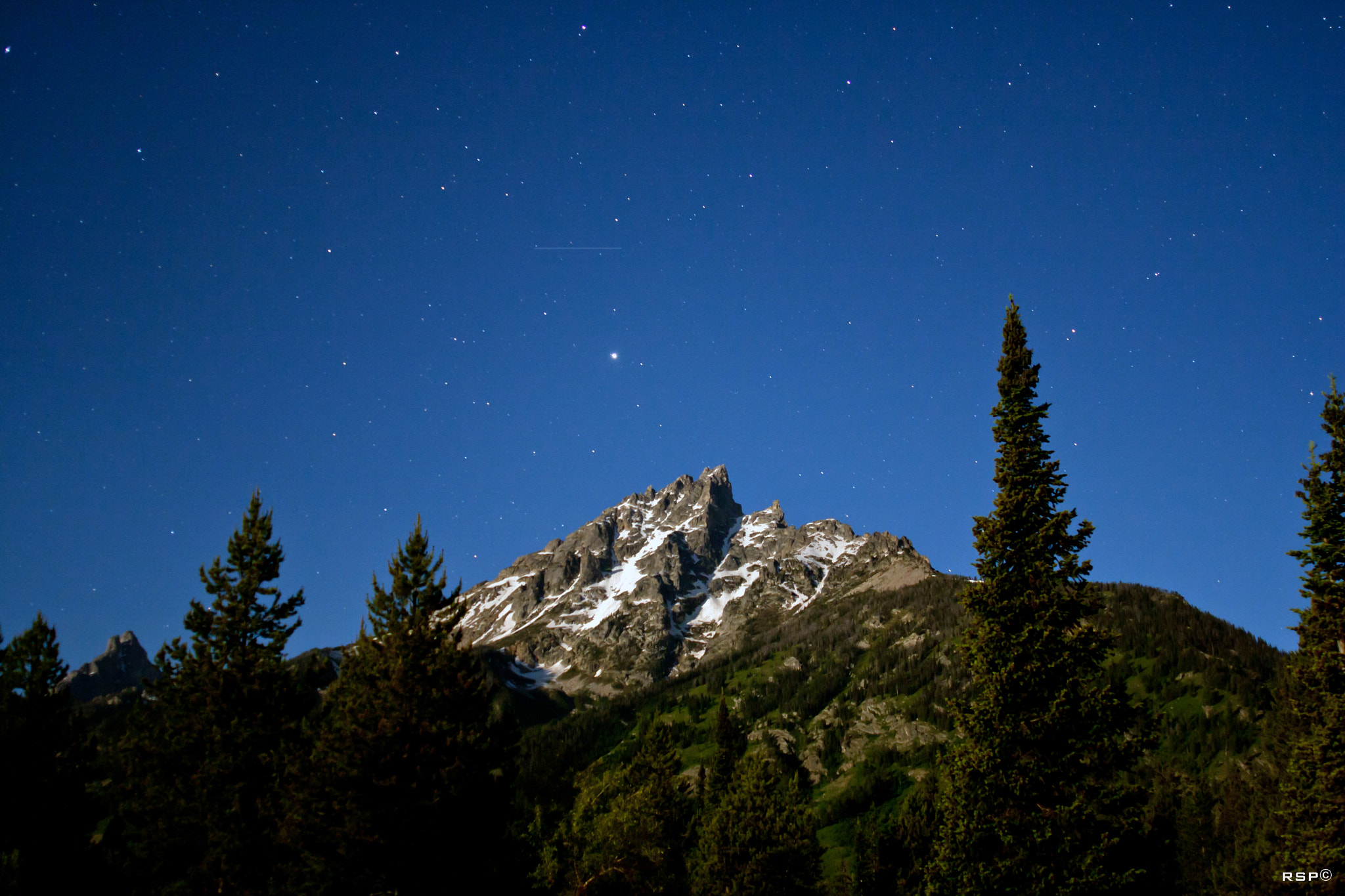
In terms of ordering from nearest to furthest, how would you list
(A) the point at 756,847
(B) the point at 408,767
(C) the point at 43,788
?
(B) the point at 408,767
(C) the point at 43,788
(A) the point at 756,847

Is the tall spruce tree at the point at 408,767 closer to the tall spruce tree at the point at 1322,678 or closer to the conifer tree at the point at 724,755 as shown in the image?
the tall spruce tree at the point at 1322,678

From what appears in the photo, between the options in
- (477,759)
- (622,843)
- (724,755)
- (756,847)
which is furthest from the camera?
(724,755)

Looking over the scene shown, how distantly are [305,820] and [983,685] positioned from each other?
21563 millimetres

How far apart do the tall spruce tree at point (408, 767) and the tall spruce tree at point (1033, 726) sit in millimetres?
15185

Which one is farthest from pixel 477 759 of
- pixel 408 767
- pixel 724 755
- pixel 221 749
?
pixel 724 755

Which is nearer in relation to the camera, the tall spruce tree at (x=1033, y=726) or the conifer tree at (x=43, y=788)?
the tall spruce tree at (x=1033, y=726)

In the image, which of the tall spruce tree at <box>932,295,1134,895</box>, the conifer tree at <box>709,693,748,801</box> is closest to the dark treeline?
the tall spruce tree at <box>932,295,1134,895</box>

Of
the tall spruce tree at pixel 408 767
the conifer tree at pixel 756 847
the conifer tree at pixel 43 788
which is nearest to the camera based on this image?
the tall spruce tree at pixel 408 767

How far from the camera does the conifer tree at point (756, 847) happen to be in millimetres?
46219

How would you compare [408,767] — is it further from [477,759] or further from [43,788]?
[43,788]

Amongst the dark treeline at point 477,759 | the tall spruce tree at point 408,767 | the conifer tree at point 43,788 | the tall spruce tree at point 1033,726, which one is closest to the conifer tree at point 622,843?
the dark treeline at point 477,759

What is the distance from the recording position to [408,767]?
24703 mm

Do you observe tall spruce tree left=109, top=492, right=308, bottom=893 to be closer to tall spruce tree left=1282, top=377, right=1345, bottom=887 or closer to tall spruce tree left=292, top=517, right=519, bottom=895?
tall spruce tree left=292, top=517, right=519, bottom=895

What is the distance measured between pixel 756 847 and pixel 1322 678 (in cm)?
3225
